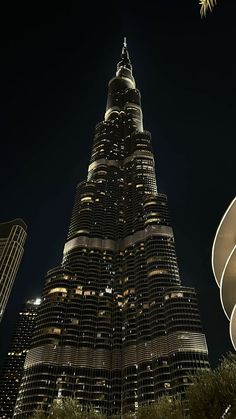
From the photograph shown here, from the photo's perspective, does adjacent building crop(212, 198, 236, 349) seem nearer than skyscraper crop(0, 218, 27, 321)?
Yes

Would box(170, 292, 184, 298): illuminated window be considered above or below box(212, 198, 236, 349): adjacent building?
above

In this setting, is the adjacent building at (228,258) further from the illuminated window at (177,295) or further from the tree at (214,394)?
the illuminated window at (177,295)

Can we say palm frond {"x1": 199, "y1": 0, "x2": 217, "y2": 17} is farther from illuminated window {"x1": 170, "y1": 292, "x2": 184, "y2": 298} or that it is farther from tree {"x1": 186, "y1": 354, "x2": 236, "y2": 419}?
illuminated window {"x1": 170, "y1": 292, "x2": 184, "y2": 298}

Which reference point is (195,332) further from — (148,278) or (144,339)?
(148,278)

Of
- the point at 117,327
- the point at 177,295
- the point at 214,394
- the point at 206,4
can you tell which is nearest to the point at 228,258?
the point at 206,4

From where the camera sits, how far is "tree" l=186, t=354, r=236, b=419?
2450 cm

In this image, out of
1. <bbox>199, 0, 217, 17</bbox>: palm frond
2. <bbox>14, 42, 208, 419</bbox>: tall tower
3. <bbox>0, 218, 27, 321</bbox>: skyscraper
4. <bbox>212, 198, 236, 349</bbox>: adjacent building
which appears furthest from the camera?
<bbox>0, 218, 27, 321</bbox>: skyscraper

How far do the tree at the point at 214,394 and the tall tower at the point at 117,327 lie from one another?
91.3 metres

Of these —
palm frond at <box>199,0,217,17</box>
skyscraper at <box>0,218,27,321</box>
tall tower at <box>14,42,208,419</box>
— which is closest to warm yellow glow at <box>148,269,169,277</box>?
tall tower at <box>14,42,208,419</box>

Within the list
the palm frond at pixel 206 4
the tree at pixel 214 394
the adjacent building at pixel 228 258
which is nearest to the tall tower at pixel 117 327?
the tree at pixel 214 394

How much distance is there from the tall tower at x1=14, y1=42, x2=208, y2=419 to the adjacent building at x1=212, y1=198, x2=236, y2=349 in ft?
333

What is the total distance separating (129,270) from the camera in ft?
547

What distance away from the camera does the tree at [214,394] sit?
24.5m

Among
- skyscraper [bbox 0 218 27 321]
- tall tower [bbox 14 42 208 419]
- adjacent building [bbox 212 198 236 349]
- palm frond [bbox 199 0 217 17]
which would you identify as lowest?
palm frond [bbox 199 0 217 17]
